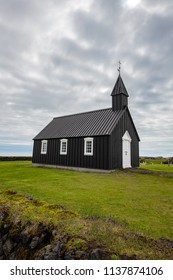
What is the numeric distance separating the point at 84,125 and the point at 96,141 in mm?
4049

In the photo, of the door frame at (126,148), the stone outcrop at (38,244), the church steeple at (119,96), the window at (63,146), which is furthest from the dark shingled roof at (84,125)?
the stone outcrop at (38,244)

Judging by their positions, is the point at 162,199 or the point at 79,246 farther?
the point at 162,199

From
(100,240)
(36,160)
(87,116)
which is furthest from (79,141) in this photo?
(100,240)

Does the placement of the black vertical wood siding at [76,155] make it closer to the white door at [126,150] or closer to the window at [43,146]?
the window at [43,146]

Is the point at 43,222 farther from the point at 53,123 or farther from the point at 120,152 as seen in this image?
the point at 53,123

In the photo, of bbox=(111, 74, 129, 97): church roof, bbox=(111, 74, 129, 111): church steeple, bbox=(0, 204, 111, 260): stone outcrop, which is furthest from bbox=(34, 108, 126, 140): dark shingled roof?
bbox=(0, 204, 111, 260): stone outcrop

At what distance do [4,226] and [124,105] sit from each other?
740 inches

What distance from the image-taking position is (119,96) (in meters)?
21.2

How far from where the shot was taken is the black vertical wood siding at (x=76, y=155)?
18312mm

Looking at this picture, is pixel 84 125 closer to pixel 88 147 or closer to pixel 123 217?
pixel 88 147

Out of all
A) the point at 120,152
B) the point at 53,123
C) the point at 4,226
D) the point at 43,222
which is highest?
the point at 53,123

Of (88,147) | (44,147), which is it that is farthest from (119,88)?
(44,147)

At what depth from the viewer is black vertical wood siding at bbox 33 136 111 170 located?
1831 cm

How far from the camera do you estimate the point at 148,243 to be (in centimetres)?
387
